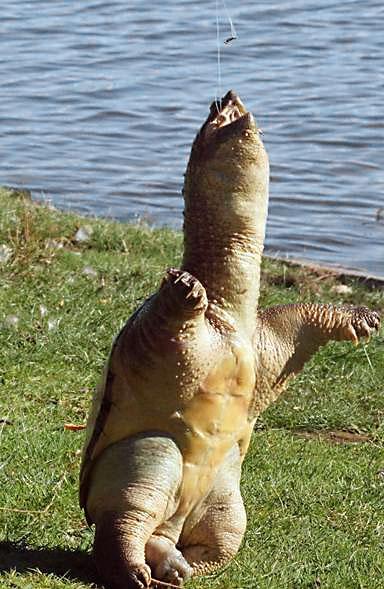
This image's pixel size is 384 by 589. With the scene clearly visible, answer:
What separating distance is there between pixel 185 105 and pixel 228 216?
11.2 meters

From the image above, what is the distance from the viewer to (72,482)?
513 cm

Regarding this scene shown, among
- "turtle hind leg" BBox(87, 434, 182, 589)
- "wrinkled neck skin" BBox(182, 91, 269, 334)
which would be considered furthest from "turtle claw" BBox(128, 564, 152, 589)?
"wrinkled neck skin" BBox(182, 91, 269, 334)

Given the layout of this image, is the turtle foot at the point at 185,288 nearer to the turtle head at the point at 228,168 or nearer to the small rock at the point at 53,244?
the turtle head at the point at 228,168

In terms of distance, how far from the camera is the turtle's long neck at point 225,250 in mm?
4043

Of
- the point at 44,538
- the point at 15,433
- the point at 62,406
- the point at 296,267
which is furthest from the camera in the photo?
the point at 296,267

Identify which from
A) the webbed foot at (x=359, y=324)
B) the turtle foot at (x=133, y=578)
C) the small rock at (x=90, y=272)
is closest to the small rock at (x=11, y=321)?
the small rock at (x=90, y=272)

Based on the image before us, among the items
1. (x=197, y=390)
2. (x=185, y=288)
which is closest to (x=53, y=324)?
(x=197, y=390)

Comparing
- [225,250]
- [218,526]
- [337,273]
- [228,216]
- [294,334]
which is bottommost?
[337,273]

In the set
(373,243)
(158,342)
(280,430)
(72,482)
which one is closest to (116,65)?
(373,243)

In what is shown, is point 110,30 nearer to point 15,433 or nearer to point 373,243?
point 373,243

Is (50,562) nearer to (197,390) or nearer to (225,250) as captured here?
(197,390)

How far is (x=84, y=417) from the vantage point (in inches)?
243

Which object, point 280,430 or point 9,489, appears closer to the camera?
point 9,489

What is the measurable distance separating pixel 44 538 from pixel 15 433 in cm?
112
